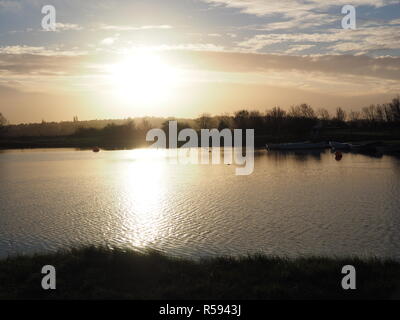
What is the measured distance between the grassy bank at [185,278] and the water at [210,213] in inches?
203

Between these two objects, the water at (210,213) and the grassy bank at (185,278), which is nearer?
the grassy bank at (185,278)

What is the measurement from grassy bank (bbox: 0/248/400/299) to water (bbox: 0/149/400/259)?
16.9ft

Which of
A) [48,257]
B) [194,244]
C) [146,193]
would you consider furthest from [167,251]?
[146,193]

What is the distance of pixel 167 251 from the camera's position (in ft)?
79.2

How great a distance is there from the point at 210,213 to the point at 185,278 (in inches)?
750

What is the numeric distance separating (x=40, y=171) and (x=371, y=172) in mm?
51291

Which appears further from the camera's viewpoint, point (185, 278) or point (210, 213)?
point (210, 213)

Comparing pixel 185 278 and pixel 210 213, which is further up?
pixel 185 278

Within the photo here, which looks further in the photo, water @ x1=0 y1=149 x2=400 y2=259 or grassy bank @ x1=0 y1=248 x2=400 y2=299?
water @ x1=0 y1=149 x2=400 y2=259

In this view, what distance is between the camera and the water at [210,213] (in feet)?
82.6

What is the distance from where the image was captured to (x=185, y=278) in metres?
16.3

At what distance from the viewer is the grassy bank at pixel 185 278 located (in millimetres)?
14742

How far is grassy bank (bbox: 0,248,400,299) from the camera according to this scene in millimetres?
14742
